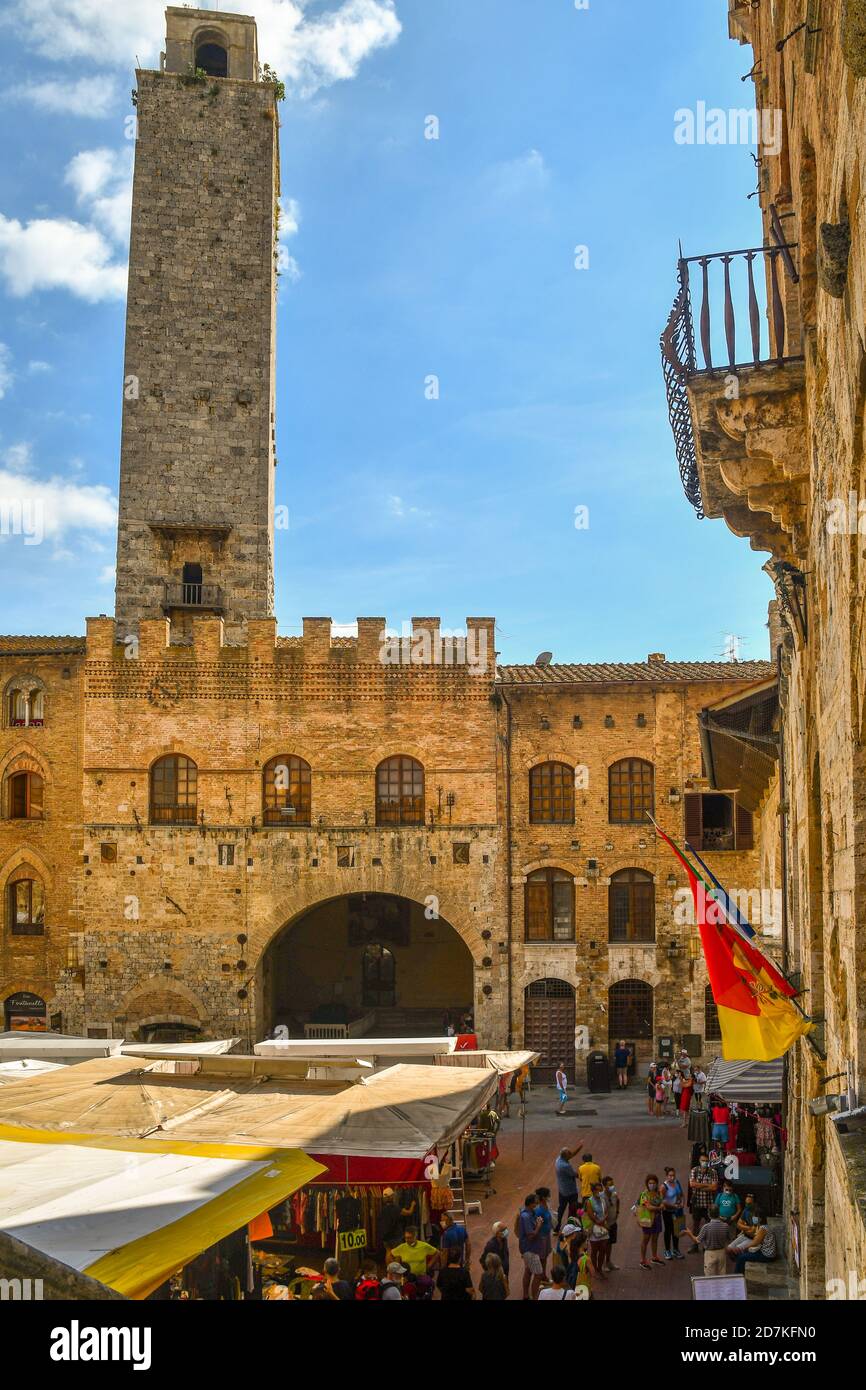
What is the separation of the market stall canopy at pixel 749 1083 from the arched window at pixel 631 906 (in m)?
9.25

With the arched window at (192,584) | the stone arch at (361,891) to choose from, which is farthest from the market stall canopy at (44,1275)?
the arched window at (192,584)

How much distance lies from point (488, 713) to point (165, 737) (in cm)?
766

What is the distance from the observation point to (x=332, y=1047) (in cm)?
1772

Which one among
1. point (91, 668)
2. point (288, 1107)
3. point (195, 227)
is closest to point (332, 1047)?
point (288, 1107)

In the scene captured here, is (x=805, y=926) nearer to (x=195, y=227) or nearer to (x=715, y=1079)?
(x=715, y=1079)

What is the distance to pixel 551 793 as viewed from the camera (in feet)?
87.8

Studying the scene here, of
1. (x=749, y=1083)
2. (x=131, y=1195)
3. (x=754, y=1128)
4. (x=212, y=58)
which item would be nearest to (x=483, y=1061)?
(x=754, y=1128)

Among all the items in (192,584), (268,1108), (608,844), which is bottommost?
(268,1108)

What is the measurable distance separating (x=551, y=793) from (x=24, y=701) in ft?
42.3

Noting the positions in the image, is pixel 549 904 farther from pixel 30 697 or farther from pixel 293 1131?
pixel 293 1131

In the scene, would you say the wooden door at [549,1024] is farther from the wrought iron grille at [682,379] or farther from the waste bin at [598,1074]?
the wrought iron grille at [682,379]

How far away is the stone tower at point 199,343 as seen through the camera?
30219 millimetres

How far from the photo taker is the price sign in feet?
41.5

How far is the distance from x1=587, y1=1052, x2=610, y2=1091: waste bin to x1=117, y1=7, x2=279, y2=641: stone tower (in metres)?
14.2
